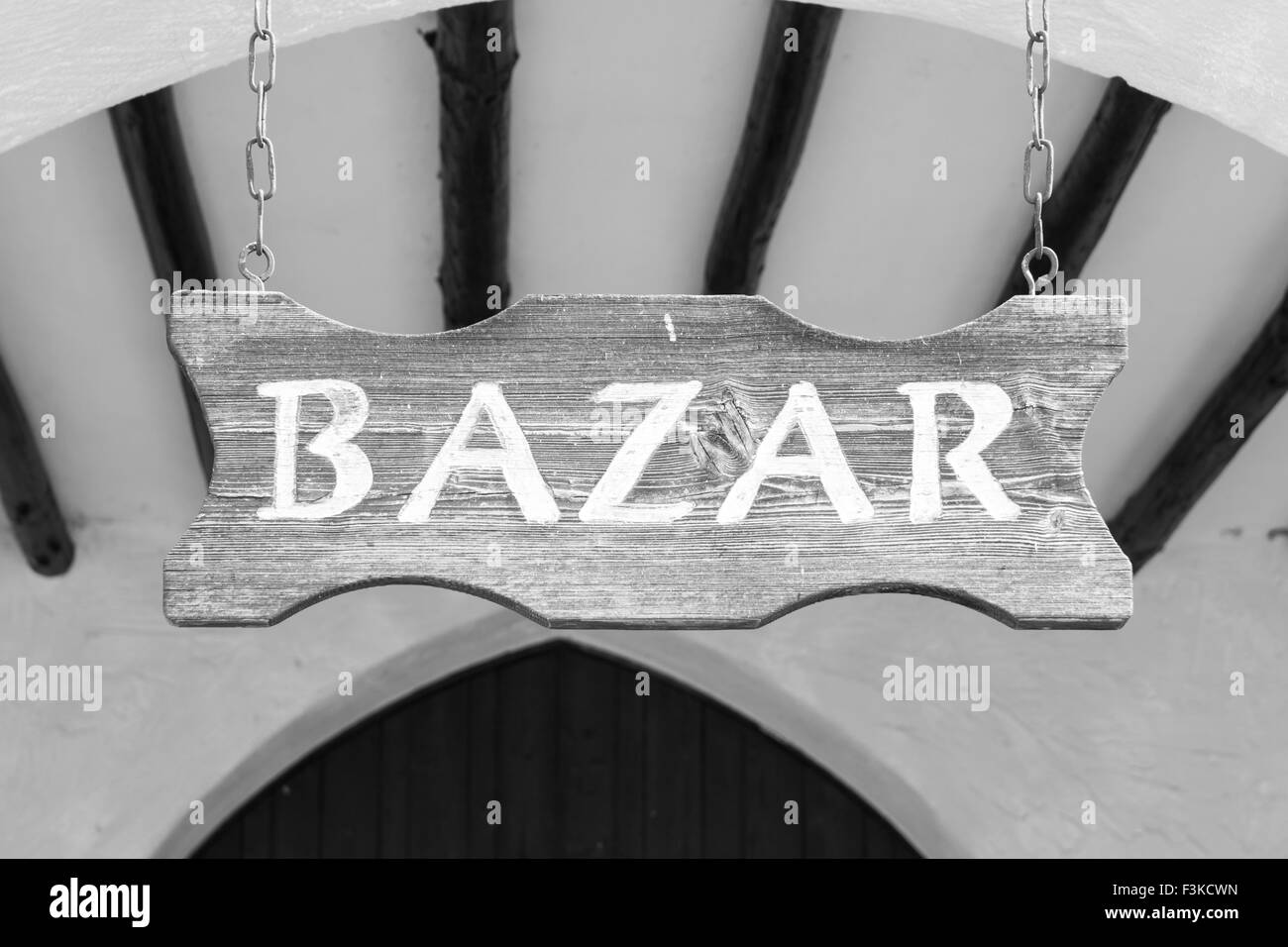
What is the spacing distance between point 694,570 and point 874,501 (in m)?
0.18

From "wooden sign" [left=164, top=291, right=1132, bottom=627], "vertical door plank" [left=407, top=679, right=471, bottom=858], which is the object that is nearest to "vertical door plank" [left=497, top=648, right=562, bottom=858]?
"vertical door plank" [left=407, top=679, right=471, bottom=858]

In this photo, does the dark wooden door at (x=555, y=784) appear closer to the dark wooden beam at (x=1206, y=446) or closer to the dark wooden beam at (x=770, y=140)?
the dark wooden beam at (x=1206, y=446)

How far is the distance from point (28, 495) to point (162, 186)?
4.37 ft

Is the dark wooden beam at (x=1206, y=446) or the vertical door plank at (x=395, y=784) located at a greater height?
the dark wooden beam at (x=1206, y=446)

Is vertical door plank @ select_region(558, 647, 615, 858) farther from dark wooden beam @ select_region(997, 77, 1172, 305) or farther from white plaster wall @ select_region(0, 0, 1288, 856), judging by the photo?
dark wooden beam @ select_region(997, 77, 1172, 305)

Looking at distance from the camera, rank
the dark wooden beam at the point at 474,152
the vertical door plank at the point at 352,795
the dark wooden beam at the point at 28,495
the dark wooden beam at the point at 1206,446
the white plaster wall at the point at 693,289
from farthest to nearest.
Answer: the vertical door plank at the point at 352,795 < the dark wooden beam at the point at 28,495 < the dark wooden beam at the point at 1206,446 < the white plaster wall at the point at 693,289 < the dark wooden beam at the point at 474,152

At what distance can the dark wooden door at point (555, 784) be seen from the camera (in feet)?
13.4

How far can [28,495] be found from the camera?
358cm

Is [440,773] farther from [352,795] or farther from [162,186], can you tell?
[162,186]

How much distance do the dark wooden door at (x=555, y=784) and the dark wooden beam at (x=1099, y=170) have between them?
203 cm

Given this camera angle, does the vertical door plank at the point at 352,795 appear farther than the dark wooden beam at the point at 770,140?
Yes

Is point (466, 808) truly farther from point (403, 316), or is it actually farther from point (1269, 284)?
point (1269, 284)

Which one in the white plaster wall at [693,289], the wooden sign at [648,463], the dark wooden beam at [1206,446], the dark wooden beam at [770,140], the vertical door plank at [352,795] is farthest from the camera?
the vertical door plank at [352,795]

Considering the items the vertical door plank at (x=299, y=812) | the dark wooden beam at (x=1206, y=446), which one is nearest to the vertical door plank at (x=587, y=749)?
the vertical door plank at (x=299, y=812)
